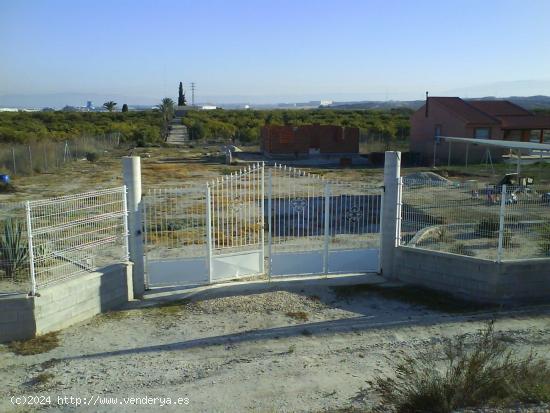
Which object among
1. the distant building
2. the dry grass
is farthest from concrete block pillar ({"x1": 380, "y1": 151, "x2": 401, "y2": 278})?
the distant building

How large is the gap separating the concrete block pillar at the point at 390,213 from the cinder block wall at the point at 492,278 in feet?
2.85

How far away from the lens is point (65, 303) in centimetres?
826

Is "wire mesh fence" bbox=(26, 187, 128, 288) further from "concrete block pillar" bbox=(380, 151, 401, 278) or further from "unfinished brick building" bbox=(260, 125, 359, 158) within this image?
"unfinished brick building" bbox=(260, 125, 359, 158)

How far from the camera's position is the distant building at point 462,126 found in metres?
36.3

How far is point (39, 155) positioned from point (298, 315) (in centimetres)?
2378

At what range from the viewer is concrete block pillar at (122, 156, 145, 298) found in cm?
937

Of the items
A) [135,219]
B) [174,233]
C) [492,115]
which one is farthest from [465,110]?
[135,219]

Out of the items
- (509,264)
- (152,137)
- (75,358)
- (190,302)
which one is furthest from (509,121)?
(75,358)

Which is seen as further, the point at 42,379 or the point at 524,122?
the point at 524,122

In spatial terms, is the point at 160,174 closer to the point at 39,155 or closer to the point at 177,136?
the point at 39,155

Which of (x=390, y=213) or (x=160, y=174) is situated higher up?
(x=390, y=213)

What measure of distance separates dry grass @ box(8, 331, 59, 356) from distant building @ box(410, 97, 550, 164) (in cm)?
3154

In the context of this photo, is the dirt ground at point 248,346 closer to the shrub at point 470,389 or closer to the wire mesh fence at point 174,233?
the shrub at point 470,389

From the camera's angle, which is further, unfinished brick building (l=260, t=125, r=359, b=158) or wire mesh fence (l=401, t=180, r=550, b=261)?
unfinished brick building (l=260, t=125, r=359, b=158)
